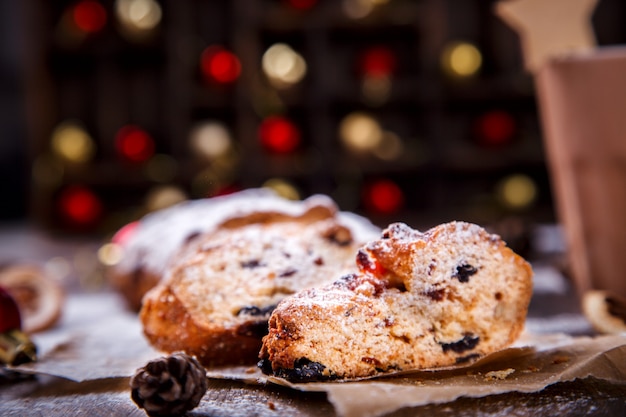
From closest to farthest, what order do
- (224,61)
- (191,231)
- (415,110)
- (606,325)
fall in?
1. (606,325)
2. (191,231)
3. (224,61)
4. (415,110)

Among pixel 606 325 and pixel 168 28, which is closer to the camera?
pixel 606 325

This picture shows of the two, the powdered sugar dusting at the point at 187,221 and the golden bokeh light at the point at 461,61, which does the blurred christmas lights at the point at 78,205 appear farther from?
the golden bokeh light at the point at 461,61

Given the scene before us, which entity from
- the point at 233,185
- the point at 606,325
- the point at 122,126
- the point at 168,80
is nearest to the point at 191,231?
the point at 606,325

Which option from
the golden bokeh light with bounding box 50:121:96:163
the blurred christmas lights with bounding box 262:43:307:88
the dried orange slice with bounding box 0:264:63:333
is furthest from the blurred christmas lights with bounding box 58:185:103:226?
the dried orange slice with bounding box 0:264:63:333

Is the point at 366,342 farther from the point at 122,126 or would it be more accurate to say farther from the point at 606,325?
the point at 122,126

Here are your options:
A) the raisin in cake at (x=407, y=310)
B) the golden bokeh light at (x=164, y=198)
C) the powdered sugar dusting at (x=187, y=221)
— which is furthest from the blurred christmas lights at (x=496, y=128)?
the raisin in cake at (x=407, y=310)

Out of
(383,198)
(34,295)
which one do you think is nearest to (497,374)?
(34,295)
